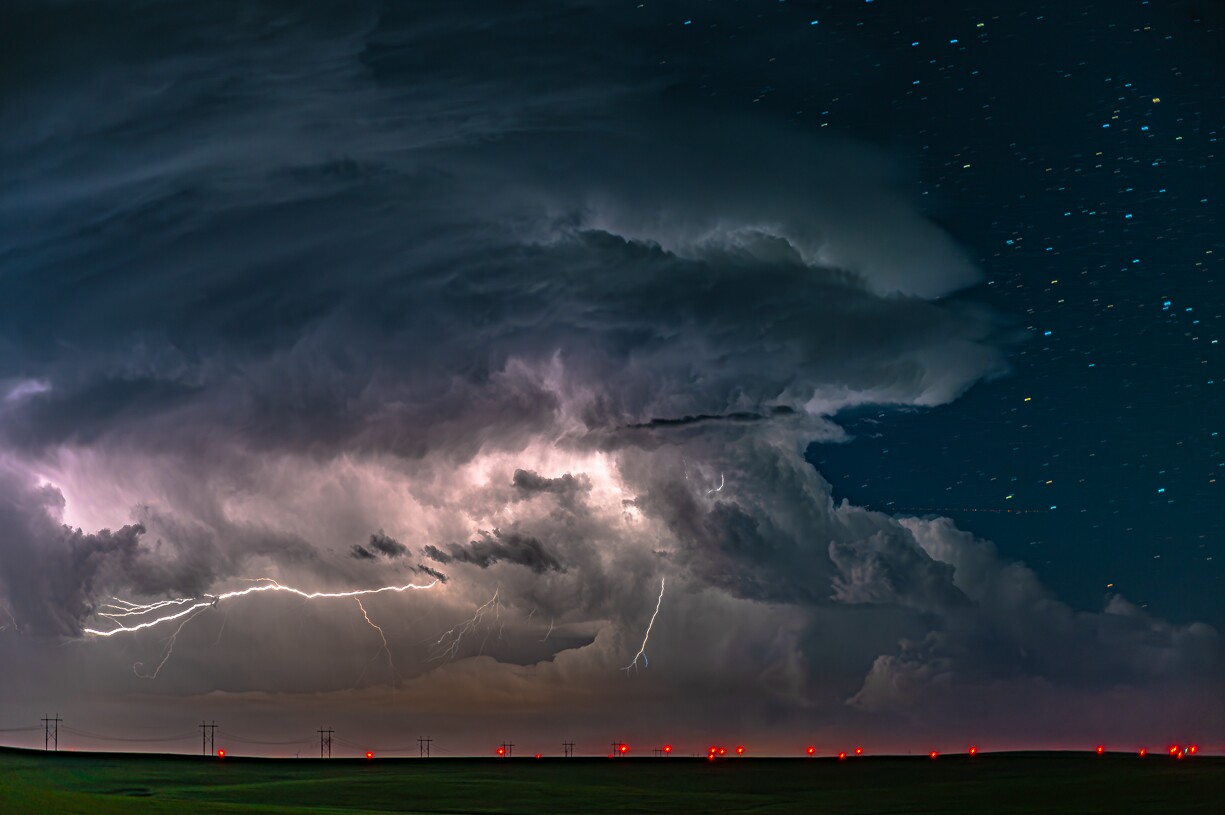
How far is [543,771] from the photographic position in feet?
484

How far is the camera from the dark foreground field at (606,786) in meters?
87.6

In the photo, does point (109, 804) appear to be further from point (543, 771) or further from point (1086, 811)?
point (543, 771)

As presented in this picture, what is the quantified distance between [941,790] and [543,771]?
174 feet

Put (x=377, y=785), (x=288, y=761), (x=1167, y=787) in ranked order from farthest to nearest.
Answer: (x=288, y=761)
(x=377, y=785)
(x=1167, y=787)

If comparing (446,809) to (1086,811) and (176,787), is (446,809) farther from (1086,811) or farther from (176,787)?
(1086,811)

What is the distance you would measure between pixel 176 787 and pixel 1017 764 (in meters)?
93.7

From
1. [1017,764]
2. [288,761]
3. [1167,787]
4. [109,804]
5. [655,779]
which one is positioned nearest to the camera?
[109,804]

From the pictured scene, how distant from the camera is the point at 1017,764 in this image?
147m

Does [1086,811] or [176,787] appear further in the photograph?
[176,787]

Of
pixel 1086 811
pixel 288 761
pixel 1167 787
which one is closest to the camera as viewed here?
pixel 1086 811

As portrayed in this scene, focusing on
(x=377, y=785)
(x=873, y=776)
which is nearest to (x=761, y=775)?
(x=873, y=776)

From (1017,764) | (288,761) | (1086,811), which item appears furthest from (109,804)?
(1017,764)

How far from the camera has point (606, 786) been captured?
12044 cm

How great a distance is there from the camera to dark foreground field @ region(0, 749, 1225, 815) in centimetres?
8762
